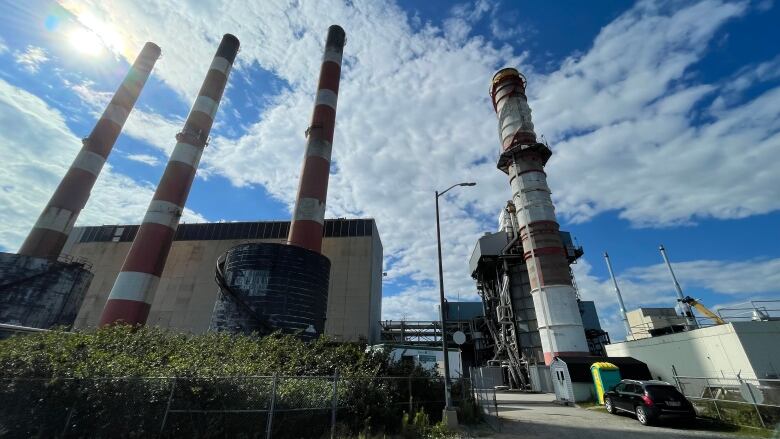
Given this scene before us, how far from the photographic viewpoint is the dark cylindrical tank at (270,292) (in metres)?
20.6

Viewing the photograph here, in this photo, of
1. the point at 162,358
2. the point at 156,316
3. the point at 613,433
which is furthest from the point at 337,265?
the point at 613,433

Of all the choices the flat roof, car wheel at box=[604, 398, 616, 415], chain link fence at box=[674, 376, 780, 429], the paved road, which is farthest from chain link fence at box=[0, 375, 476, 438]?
the flat roof

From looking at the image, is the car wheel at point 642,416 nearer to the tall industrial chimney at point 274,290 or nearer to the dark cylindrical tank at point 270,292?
the tall industrial chimney at point 274,290

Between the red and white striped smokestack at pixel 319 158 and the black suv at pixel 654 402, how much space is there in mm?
21222

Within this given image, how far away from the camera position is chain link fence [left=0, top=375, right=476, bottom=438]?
27.4 ft

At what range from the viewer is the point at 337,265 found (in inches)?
1622

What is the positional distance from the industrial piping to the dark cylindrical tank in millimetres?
20547

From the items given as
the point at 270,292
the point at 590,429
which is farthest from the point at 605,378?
the point at 270,292

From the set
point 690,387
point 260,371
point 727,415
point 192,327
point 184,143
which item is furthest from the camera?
point 192,327

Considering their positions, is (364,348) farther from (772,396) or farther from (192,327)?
(192,327)

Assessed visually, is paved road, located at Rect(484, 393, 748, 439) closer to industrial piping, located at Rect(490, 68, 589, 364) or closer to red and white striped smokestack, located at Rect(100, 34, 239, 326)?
industrial piping, located at Rect(490, 68, 589, 364)

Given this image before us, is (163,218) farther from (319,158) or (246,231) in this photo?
(246,231)

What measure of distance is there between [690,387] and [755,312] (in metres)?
5.55

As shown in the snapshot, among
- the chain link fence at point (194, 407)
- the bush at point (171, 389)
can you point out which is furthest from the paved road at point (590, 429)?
the chain link fence at point (194, 407)
